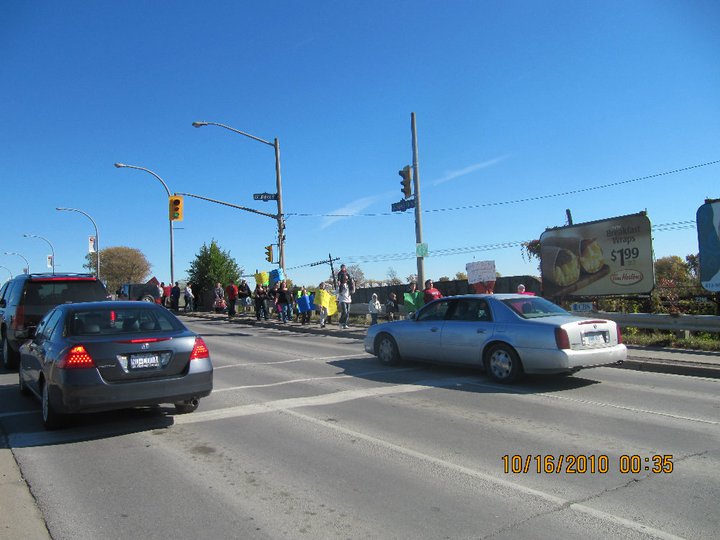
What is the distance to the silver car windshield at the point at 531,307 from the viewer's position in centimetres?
930

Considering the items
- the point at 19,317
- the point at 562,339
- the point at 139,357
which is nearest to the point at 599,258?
the point at 562,339

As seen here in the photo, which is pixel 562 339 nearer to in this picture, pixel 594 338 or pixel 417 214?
pixel 594 338

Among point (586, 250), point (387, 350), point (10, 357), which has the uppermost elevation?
point (586, 250)

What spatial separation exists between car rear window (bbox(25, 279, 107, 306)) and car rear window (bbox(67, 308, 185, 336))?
502cm

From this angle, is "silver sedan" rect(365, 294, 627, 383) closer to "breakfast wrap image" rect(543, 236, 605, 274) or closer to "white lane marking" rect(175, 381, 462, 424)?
"white lane marking" rect(175, 381, 462, 424)

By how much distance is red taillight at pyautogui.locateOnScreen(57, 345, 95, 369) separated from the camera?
6.12 m

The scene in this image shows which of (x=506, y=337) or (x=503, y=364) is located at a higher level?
(x=506, y=337)

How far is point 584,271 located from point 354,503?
48.4ft

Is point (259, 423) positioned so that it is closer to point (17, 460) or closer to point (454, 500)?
point (17, 460)

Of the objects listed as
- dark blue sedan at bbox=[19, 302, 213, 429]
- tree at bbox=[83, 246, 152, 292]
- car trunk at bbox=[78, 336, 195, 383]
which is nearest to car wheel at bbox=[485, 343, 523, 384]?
dark blue sedan at bbox=[19, 302, 213, 429]

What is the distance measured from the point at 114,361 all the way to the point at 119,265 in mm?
89064

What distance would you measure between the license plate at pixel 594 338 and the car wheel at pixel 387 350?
365cm

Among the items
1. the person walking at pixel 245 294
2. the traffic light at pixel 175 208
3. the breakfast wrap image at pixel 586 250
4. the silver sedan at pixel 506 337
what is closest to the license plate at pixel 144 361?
the silver sedan at pixel 506 337

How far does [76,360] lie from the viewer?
241 inches
